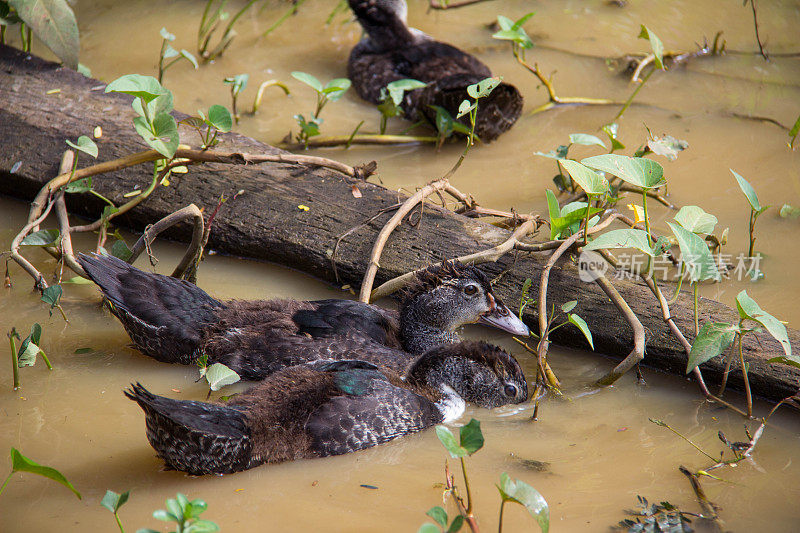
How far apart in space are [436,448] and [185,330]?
135cm

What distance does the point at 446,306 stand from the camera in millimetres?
3834

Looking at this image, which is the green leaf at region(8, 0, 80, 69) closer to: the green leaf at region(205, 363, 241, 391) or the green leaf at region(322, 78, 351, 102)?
the green leaf at region(322, 78, 351, 102)

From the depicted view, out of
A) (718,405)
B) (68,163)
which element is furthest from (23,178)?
(718,405)

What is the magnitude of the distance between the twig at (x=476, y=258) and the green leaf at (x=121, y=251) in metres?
1.35

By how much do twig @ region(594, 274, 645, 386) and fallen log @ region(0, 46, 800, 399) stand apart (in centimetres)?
17

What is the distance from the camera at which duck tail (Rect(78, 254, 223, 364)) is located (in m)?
3.59

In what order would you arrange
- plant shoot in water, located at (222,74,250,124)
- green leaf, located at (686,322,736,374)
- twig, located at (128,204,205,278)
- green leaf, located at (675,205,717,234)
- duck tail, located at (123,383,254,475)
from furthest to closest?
1. plant shoot in water, located at (222,74,250,124)
2. twig, located at (128,204,205,278)
3. green leaf, located at (675,205,717,234)
4. green leaf, located at (686,322,736,374)
5. duck tail, located at (123,383,254,475)

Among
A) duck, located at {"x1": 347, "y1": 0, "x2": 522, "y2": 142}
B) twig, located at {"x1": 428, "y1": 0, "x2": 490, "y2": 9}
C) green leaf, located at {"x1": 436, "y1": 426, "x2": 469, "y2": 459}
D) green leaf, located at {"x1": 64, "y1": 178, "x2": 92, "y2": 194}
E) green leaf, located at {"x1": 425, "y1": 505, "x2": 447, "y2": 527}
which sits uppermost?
twig, located at {"x1": 428, "y1": 0, "x2": 490, "y2": 9}

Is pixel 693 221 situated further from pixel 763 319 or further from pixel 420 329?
pixel 420 329

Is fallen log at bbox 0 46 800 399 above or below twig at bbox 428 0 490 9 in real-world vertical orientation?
below

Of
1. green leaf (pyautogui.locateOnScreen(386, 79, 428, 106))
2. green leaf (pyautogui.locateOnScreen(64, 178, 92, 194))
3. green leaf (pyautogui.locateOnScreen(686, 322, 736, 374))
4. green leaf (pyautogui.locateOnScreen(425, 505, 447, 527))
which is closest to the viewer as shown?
green leaf (pyautogui.locateOnScreen(425, 505, 447, 527))

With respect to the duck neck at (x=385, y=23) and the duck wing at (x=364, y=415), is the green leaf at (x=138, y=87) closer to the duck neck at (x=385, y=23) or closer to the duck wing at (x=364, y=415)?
the duck wing at (x=364, y=415)

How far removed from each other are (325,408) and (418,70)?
146 inches

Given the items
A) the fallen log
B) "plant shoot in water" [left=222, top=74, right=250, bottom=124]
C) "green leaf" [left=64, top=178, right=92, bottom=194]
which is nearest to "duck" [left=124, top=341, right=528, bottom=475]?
the fallen log
